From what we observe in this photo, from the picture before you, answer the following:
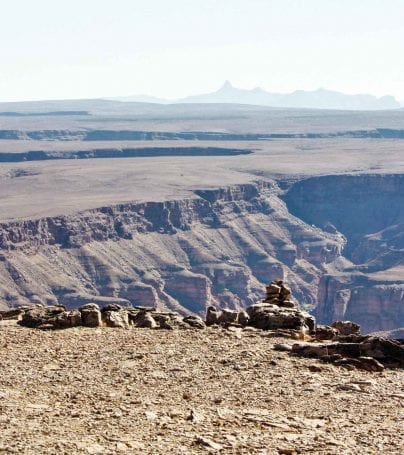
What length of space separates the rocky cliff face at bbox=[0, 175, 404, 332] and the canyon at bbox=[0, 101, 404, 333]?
18 centimetres

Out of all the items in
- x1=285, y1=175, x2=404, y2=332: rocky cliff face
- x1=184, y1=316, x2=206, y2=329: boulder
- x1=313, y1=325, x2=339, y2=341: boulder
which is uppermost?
x1=184, y1=316, x2=206, y2=329: boulder

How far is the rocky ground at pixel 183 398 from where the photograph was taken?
13.6 metres

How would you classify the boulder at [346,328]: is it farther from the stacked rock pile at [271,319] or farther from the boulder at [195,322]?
the boulder at [195,322]

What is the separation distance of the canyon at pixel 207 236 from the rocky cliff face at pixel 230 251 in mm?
181

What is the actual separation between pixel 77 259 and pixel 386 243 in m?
48.9

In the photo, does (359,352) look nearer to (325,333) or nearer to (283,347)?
(283,347)

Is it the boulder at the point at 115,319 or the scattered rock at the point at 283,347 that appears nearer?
the scattered rock at the point at 283,347

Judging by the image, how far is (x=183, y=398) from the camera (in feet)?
50.9

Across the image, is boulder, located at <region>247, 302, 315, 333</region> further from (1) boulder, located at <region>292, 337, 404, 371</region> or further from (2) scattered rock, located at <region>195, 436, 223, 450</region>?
(2) scattered rock, located at <region>195, 436, 223, 450</region>

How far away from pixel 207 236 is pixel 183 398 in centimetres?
13950

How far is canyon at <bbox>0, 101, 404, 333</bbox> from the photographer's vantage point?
12744 centimetres

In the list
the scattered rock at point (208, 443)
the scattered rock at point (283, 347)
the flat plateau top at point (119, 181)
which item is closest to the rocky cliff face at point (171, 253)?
the flat plateau top at point (119, 181)

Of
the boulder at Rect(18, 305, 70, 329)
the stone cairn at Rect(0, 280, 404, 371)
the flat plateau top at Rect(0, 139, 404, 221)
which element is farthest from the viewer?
the flat plateau top at Rect(0, 139, 404, 221)

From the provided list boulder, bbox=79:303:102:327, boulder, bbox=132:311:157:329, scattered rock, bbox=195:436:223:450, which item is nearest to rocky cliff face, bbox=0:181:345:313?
boulder, bbox=132:311:157:329
